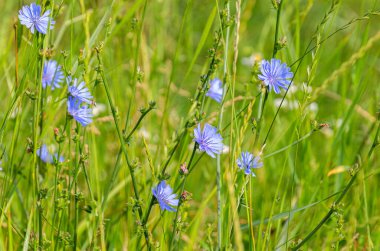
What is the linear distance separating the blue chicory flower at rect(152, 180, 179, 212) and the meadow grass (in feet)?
0.08

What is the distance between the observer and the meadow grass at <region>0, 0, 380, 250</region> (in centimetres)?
147

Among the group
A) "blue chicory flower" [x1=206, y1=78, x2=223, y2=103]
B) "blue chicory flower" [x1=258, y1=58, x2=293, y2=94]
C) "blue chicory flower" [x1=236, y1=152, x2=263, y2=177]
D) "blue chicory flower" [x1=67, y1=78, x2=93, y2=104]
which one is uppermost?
"blue chicory flower" [x1=206, y1=78, x2=223, y2=103]

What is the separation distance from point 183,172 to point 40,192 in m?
0.37

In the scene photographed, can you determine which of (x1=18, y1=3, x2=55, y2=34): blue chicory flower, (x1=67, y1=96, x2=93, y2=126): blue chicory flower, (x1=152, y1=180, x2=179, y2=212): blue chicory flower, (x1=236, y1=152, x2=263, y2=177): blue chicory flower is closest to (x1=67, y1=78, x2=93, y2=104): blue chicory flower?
(x1=67, y1=96, x2=93, y2=126): blue chicory flower

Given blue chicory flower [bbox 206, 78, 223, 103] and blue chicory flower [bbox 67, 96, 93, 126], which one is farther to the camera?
blue chicory flower [bbox 206, 78, 223, 103]

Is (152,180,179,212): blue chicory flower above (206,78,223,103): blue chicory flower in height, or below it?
below

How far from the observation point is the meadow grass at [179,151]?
1.47m

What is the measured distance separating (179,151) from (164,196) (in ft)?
3.34

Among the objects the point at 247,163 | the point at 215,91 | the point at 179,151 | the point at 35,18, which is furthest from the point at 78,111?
the point at 179,151

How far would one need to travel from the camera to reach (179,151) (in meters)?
2.46

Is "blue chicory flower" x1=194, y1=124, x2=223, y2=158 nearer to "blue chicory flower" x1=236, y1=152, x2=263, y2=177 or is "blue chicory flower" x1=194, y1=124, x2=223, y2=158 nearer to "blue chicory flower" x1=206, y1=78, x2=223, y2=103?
"blue chicory flower" x1=236, y1=152, x2=263, y2=177

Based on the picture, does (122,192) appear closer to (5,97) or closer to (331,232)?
(331,232)

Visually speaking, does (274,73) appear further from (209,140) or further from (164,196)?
(164,196)

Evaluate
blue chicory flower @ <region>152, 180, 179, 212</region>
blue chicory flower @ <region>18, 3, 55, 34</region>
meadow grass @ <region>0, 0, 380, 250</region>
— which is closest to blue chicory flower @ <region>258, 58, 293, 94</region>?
meadow grass @ <region>0, 0, 380, 250</region>
